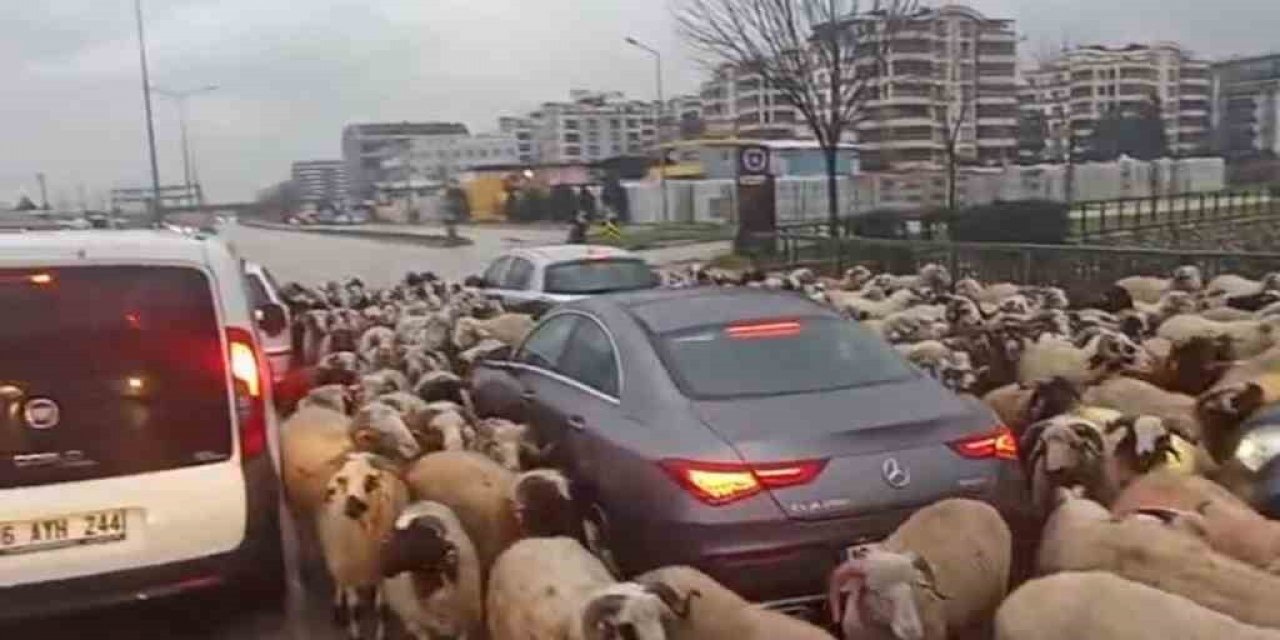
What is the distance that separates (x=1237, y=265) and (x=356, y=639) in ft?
44.8

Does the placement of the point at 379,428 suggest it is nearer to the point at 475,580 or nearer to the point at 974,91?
the point at 475,580

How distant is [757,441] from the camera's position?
218 inches

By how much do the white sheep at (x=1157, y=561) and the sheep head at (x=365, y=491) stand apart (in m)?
3.17

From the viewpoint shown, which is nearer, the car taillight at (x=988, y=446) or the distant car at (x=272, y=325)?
the car taillight at (x=988, y=446)

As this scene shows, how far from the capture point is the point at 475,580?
237 inches

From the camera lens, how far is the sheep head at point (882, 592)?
4770 millimetres

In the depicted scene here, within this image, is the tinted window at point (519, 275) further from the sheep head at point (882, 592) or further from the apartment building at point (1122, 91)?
the apartment building at point (1122, 91)

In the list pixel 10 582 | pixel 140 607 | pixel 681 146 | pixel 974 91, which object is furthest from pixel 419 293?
pixel 974 91

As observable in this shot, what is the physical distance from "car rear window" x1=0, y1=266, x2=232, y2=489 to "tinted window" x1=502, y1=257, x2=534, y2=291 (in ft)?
31.4

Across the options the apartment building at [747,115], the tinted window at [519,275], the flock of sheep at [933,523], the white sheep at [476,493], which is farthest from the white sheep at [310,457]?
the apartment building at [747,115]

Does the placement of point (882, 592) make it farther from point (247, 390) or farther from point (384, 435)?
point (384, 435)

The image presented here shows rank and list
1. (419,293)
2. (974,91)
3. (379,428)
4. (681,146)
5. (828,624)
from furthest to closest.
Result: (974,91) < (681,146) < (419,293) < (379,428) < (828,624)

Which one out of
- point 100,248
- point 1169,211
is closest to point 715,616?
point 100,248

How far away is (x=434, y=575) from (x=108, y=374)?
1.66 meters
